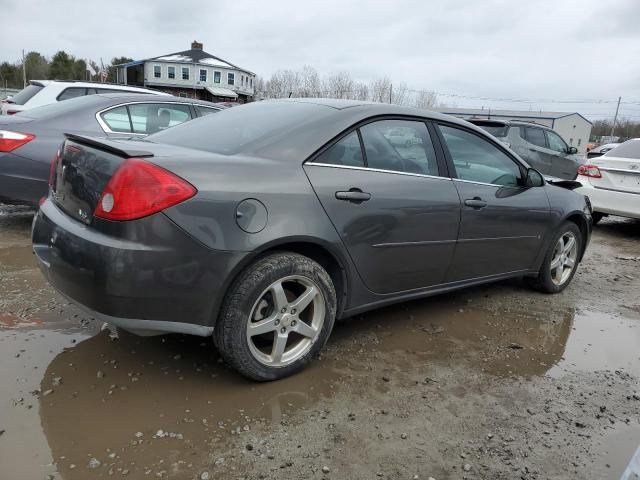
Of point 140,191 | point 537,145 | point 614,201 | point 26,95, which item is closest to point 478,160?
point 140,191

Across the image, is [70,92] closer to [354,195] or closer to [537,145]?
[354,195]

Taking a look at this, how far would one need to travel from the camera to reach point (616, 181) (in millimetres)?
7422

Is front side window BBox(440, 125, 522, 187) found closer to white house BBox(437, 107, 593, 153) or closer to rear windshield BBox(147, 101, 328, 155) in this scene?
rear windshield BBox(147, 101, 328, 155)

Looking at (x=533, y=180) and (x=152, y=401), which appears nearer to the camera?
(x=152, y=401)

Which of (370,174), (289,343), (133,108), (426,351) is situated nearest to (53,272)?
(289,343)

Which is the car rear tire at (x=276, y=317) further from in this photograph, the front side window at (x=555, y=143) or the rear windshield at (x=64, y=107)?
the front side window at (x=555, y=143)

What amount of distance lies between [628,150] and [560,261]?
3993mm

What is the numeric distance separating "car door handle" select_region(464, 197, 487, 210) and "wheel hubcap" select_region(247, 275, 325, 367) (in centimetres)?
137

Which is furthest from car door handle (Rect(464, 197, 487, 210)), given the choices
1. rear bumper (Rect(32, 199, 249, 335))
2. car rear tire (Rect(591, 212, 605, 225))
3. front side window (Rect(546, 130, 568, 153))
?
front side window (Rect(546, 130, 568, 153))

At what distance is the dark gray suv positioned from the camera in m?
11.9

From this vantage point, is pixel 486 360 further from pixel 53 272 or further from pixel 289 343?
pixel 53 272

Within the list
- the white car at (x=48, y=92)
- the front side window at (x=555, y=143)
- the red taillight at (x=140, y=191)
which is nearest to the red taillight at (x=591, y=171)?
the front side window at (x=555, y=143)

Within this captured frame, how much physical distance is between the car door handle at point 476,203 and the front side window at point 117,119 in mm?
3721

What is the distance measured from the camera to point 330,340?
3.44 m
